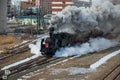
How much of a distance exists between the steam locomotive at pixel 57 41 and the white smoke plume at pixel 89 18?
0.67 metres

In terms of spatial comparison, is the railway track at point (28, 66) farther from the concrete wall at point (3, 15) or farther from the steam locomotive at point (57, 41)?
the concrete wall at point (3, 15)

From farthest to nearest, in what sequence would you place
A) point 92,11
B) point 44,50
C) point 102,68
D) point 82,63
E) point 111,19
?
point 111,19, point 92,11, point 44,50, point 82,63, point 102,68

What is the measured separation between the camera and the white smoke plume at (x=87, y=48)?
115 feet

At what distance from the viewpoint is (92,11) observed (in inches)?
1555

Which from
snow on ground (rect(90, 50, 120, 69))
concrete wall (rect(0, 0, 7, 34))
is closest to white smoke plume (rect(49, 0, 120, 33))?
snow on ground (rect(90, 50, 120, 69))

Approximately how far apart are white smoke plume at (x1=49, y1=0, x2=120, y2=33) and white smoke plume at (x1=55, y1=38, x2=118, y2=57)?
180cm

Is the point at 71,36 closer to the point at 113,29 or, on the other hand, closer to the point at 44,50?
the point at 44,50

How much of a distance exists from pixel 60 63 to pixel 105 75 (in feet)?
22.2

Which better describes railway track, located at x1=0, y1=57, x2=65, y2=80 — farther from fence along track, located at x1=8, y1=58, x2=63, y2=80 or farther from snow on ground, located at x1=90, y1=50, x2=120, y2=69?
snow on ground, located at x1=90, y1=50, x2=120, y2=69

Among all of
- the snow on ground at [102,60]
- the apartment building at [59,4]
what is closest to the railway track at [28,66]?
the snow on ground at [102,60]

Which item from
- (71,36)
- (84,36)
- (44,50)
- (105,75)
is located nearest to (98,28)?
(84,36)

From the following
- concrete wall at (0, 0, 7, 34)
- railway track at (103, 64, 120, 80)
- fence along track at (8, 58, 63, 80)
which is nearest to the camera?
railway track at (103, 64, 120, 80)

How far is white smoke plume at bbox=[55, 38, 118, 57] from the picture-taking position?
34.9 metres

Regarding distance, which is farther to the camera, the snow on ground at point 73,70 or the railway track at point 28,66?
the snow on ground at point 73,70
